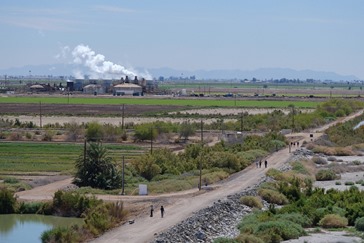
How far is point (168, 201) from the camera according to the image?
42.7 m

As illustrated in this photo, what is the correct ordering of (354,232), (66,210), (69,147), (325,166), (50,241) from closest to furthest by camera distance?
(50,241)
(354,232)
(66,210)
(325,166)
(69,147)

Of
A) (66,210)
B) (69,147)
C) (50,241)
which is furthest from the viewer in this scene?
(69,147)

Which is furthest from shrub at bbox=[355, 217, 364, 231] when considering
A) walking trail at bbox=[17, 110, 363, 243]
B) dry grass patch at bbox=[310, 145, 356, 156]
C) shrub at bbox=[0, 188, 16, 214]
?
dry grass patch at bbox=[310, 145, 356, 156]

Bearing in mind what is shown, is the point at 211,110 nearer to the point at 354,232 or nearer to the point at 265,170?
the point at 265,170

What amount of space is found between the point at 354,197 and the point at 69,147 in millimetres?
36383

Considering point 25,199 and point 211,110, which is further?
point 211,110

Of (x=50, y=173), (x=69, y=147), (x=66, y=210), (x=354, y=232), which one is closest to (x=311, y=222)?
(x=354, y=232)

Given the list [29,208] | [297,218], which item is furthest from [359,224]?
[29,208]

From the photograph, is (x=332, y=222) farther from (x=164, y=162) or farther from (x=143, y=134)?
(x=143, y=134)

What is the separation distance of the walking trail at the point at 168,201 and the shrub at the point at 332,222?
5999 millimetres

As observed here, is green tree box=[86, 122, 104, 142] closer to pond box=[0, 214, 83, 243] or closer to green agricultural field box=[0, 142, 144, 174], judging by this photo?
green agricultural field box=[0, 142, 144, 174]

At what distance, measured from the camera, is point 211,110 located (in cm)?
14538

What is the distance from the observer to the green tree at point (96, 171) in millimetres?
49188

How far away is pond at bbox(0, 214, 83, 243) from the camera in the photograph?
35.9 meters
